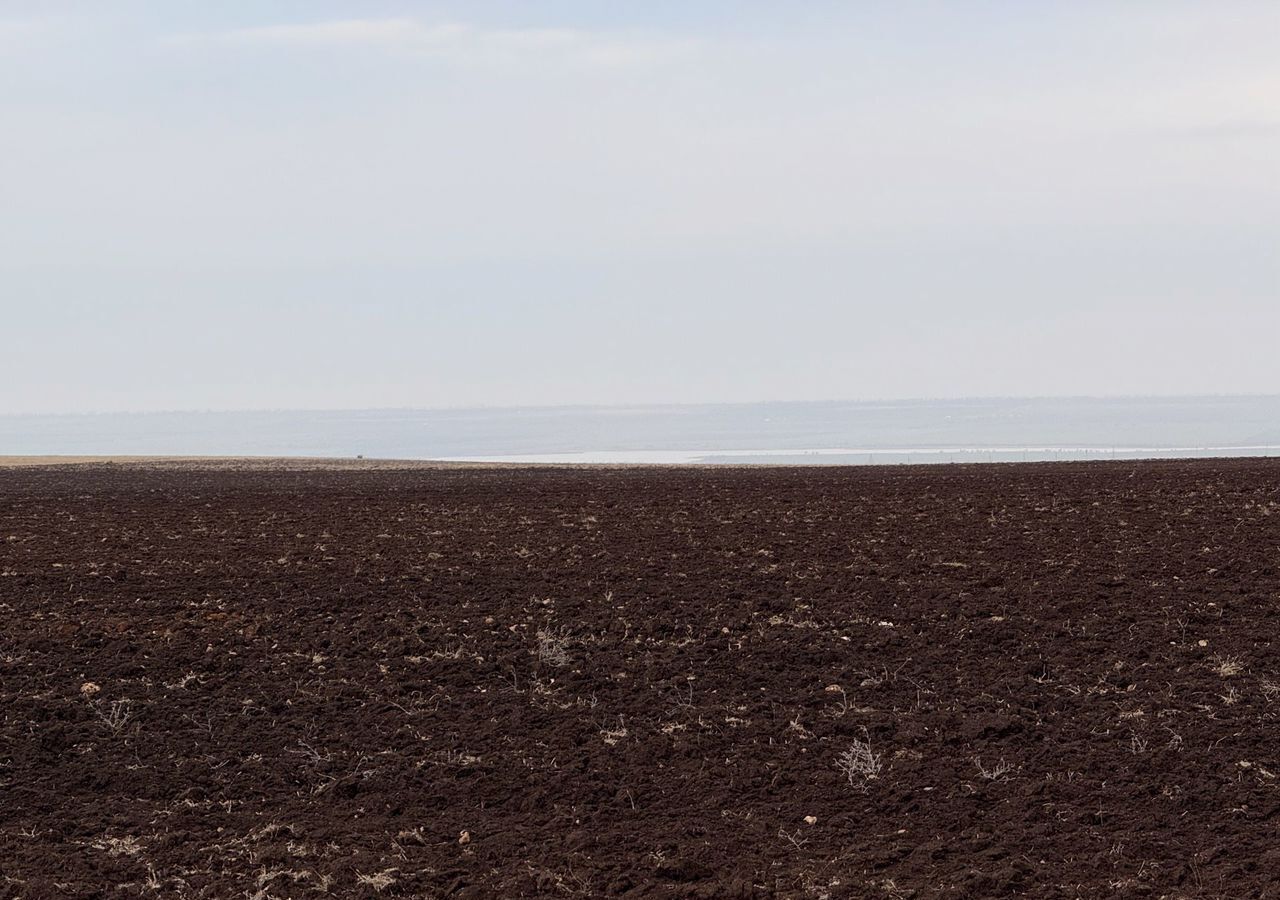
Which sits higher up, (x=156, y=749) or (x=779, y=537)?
(x=779, y=537)

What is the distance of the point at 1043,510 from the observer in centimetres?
2100

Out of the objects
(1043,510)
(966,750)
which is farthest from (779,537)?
(966,750)

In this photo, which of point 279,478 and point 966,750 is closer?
point 966,750

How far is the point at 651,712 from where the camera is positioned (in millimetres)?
11297

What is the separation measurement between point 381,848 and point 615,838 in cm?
166

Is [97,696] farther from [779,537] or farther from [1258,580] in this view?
[1258,580]

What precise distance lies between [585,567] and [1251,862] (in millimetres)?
9926

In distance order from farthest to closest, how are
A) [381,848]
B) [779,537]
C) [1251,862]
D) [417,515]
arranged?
[417,515] < [779,537] < [381,848] < [1251,862]

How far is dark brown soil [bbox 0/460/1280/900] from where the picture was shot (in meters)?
8.45

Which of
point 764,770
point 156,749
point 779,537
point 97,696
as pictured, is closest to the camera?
point 764,770

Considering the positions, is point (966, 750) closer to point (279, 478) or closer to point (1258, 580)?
point (1258, 580)

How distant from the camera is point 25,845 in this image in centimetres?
889

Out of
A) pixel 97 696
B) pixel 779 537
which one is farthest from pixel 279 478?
pixel 97 696

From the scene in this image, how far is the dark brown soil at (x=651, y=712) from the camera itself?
27.7 ft
